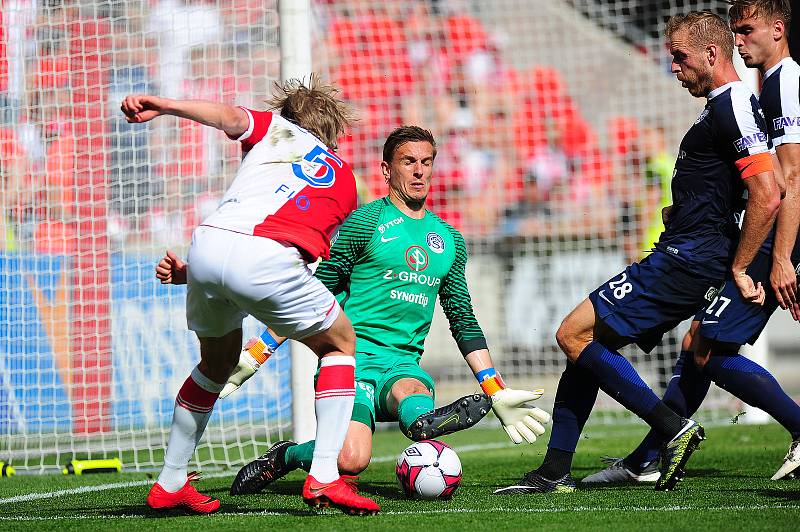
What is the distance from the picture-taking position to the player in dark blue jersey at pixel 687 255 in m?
4.83

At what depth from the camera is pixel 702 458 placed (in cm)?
662

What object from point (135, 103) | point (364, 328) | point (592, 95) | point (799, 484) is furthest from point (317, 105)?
point (592, 95)

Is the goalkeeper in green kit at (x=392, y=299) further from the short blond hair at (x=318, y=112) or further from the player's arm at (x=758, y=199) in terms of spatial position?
the player's arm at (x=758, y=199)

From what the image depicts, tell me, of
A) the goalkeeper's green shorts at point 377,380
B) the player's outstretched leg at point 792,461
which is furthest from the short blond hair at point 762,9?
the goalkeeper's green shorts at point 377,380

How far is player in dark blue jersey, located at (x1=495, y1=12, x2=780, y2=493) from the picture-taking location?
483 cm

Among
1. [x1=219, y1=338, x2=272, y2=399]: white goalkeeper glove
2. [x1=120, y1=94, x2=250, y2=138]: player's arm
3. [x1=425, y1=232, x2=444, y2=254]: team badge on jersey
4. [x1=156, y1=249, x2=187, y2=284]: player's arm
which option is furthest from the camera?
[x1=425, y1=232, x2=444, y2=254]: team badge on jersey

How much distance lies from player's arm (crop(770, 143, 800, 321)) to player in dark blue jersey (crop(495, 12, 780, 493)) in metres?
0.11

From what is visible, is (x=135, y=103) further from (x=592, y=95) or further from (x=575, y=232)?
(x=592, y=95)

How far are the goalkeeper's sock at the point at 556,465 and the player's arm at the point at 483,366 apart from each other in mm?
233

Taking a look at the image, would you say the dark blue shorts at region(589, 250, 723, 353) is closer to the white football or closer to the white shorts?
the white football

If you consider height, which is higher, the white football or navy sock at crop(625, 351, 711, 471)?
navy sock at crop(625, 351, 711, 471)

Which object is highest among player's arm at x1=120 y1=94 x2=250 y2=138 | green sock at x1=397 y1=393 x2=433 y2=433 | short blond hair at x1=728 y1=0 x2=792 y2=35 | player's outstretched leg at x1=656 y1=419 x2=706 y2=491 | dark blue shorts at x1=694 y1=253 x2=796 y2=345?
short blond hair at x1=728 y1=0 x2=792 y2=35

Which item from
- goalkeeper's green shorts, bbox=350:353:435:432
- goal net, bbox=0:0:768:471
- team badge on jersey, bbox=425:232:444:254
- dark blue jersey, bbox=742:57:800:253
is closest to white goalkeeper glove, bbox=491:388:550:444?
goalkeeper's green shorts, bbox=350:353:435:432

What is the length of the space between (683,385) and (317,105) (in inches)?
99.2
